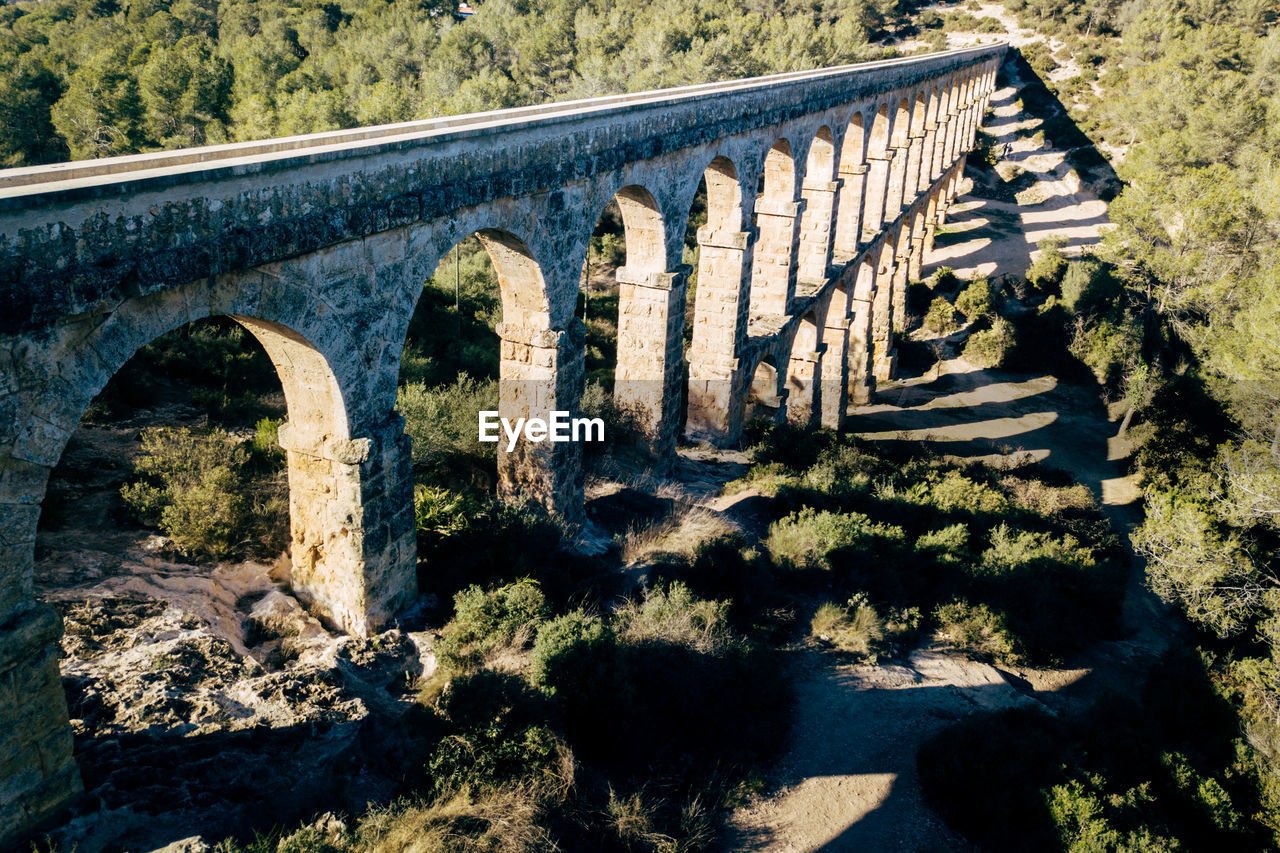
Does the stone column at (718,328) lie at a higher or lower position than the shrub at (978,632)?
higher

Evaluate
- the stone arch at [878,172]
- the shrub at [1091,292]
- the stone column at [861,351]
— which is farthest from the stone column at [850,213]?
the shrub at [1091,292]

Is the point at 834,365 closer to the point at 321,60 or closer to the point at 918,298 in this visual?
the point at 918,298

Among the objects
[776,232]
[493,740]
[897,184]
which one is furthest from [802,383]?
[493,740]

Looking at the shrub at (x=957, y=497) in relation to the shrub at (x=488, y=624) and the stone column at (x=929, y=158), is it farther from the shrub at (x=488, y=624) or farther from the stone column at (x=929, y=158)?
the stone column at (x=929, y=158)

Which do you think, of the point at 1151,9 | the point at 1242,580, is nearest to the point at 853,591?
the point at 1242,580

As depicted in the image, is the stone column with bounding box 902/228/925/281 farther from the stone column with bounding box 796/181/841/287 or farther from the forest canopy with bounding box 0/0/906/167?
the stone column with bounding box 796/181/841/287

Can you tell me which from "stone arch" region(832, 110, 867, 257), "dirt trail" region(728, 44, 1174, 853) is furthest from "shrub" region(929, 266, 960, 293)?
"stone arch" region(832, 110, 867, 257)
